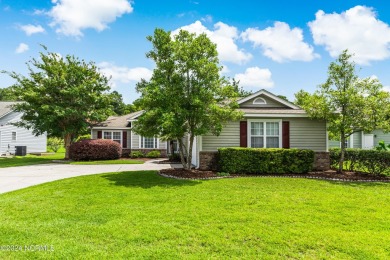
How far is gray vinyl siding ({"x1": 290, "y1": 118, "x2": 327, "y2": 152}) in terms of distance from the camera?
43.1 ft

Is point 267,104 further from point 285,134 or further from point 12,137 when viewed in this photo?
point 12,137

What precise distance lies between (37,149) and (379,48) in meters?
34.5

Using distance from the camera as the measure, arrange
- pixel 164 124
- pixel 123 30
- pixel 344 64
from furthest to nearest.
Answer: pixel 123 30 → pixel 344 64 → pixel 164 124

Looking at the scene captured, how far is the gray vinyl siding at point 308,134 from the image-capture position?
43.1 ft

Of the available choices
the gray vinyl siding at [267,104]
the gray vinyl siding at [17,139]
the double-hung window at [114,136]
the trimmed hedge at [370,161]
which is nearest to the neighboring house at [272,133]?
the gray vinyl siding at [267,104]

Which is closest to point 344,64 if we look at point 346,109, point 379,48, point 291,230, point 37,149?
point 346,109

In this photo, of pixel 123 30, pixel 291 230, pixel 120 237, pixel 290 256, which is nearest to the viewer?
pixel 290 256

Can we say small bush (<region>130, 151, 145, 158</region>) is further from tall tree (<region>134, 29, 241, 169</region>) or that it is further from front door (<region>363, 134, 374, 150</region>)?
front door (<region>363, 134, 374, 150</region>)

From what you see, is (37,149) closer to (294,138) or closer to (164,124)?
(164,124)

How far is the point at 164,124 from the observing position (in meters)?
9.46

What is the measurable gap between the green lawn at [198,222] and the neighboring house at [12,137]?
74.5 feet

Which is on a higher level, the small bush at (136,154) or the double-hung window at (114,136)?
the double-hung window at (114,136)

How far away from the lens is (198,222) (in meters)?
5.10

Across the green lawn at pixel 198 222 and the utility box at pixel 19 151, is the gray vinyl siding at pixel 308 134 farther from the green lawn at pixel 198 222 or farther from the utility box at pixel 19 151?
the utility box at pixel 19 151
